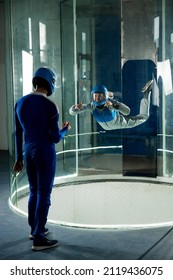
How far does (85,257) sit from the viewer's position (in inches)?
137

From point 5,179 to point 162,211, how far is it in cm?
271

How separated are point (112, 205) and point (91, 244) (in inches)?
49.7

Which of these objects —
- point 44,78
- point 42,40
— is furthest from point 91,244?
point 42,40

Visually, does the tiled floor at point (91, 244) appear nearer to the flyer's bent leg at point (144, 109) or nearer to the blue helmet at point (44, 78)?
the blue helmet at point (44, 78)

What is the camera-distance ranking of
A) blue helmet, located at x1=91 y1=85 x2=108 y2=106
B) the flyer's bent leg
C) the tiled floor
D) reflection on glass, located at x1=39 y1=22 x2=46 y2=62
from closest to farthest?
the tiled floor
blue helmet, located at x1=91 y1=85 x2=108 y2=106
the flyer's bent leg
reflection on glass, located at x1=39 y1=22 x2=46 y2=62

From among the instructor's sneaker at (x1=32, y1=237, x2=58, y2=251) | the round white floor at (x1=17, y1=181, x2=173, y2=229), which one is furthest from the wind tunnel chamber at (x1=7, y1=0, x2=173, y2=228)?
the instructor's sneaker at (x1=32, y1=237, x2=58, y2=251)

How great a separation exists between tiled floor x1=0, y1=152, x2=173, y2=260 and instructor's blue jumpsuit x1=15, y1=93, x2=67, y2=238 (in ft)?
0.78

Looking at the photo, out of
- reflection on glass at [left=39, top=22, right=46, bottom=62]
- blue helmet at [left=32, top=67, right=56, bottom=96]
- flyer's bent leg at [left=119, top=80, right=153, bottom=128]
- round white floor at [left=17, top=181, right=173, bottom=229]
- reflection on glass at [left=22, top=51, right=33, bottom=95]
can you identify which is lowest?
round white floor at [left=17, top=181, right=173, bottom=229]

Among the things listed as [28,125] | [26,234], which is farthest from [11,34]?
[26,234]

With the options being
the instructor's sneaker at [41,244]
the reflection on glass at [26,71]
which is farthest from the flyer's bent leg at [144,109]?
the instructor's sneaker at [41,244]

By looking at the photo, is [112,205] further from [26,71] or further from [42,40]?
[42,40]

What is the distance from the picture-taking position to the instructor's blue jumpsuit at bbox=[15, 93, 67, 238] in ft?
11.7

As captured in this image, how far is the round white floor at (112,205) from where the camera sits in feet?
14.3

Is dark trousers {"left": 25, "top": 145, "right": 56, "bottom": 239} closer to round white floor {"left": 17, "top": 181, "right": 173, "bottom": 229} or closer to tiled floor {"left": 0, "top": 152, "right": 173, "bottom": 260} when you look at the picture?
tiled floor {"left": 0, "top": 152, "right": 173, "bottom": 260}
